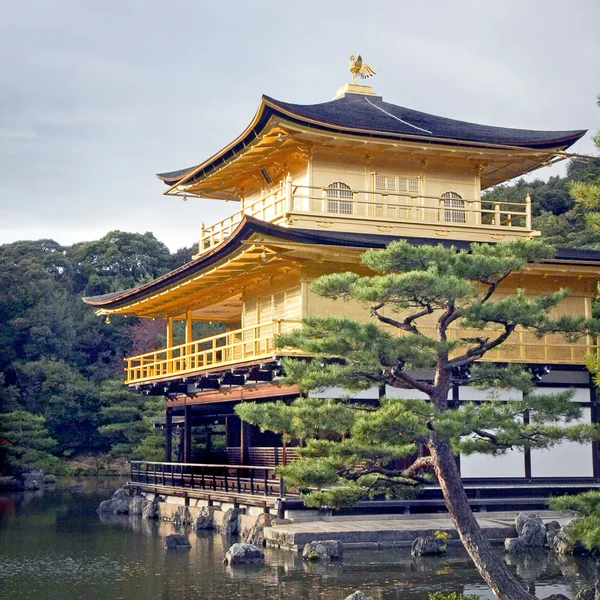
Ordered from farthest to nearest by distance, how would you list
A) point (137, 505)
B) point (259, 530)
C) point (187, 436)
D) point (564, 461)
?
point (187, 436)
point (137, 505)
point (564, 461)
point (259, 530)

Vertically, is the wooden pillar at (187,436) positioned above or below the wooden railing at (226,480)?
above

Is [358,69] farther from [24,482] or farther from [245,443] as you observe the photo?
[24,482]

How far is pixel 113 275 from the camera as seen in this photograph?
64938 mm

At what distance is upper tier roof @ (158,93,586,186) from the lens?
21.5m

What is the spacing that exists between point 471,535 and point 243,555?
20.5 ft

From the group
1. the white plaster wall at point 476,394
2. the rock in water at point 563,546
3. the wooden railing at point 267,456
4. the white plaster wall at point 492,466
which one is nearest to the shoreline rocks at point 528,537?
the rock in water at point 563,546

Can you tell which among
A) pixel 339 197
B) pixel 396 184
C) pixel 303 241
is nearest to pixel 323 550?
pixel 303 241

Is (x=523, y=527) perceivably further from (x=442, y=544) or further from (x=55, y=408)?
(x=55, y=408)

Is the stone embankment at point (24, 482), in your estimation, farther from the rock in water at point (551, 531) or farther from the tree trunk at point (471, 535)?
the tree trunk at point (471, 535)

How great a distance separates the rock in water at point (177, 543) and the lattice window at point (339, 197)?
8.09 m

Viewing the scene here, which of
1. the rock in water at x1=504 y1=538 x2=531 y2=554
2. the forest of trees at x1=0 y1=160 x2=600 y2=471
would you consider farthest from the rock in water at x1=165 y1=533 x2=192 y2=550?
the forest of trees at x1=0 y1=160 x2=600 y2=471

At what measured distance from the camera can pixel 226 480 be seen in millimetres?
22906

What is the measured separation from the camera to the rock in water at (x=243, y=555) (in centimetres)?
1706

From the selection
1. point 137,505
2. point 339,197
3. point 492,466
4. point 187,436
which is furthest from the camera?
point 187,436
